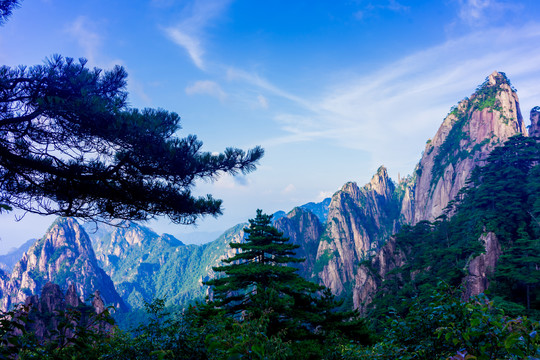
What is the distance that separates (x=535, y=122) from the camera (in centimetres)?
5688

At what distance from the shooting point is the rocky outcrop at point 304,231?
13500 cm

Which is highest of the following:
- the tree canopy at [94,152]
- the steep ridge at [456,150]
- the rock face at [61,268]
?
the steep ridge at [456,150]

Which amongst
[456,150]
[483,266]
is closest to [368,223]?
[456,150]

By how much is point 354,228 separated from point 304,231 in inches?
1044

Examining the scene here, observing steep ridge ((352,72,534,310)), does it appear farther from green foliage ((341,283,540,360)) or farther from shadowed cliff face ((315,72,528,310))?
Result: green foliage ((341,283,540,360))

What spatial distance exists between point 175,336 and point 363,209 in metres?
140

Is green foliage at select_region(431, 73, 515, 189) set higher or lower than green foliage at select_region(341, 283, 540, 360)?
higher

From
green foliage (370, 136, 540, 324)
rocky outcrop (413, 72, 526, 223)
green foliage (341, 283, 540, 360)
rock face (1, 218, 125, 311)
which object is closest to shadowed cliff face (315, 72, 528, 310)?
rocky outcrop (413, 72, 526, 223)

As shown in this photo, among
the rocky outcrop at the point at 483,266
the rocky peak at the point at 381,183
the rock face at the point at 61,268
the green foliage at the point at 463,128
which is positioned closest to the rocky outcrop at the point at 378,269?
the rocky outcrop at the point at 483,266

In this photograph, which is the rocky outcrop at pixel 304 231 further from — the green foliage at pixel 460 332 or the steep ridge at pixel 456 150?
the green foliage at pixel 460 332

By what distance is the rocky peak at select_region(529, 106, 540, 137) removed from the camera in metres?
55.5

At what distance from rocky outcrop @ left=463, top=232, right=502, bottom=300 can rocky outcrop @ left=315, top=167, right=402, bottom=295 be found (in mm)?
83333

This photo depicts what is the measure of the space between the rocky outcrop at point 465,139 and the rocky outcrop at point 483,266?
135 ft

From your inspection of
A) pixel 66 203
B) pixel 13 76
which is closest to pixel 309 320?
pixel 66 203
